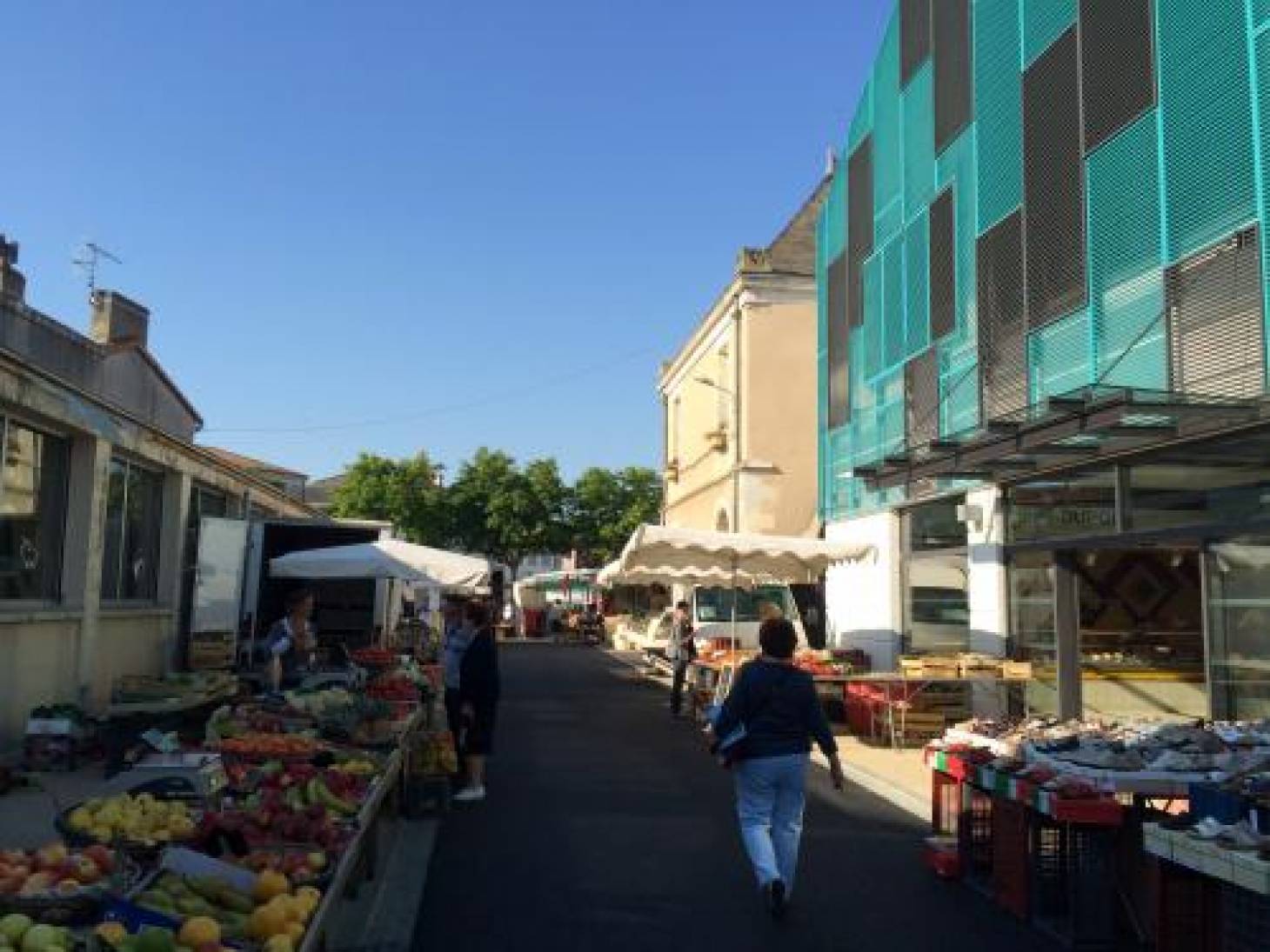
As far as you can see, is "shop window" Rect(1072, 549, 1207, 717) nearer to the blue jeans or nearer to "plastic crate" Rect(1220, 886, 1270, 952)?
the blue jeans

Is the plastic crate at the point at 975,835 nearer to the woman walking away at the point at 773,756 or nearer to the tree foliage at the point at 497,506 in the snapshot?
the woman walking away at the point at 773,756

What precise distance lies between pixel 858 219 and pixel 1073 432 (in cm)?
1097

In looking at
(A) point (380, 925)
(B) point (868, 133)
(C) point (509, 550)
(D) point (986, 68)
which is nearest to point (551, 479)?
(C) point (509, 550)

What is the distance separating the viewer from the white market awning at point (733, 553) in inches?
670

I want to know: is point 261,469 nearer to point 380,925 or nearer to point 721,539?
point 721,539

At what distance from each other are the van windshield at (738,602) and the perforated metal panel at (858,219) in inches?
250

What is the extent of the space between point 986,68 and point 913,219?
2841mm

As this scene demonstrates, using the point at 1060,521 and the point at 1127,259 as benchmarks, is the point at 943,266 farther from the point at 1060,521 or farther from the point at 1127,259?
the point at 1127,259

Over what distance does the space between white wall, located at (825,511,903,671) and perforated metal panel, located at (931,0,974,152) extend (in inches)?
227

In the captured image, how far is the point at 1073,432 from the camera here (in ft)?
34.3

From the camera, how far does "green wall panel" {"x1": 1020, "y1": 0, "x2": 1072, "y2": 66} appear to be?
43.6 ft

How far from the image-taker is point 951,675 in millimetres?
14367

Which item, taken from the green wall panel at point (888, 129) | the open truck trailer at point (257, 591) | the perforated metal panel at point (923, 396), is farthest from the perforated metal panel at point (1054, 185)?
the open truck trailer at point (257, 591)

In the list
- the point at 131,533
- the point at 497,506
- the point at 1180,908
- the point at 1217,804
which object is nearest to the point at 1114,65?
the point at 1217,804
